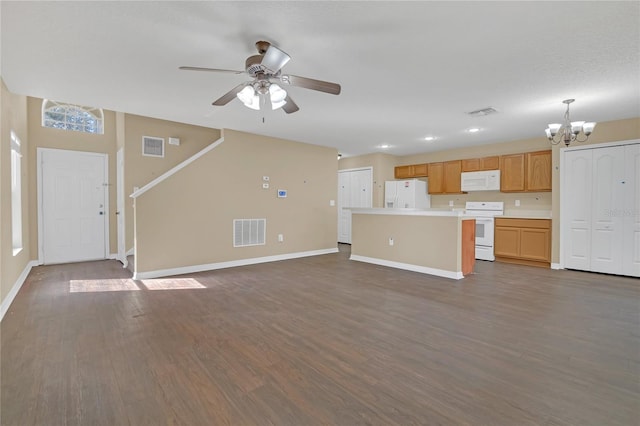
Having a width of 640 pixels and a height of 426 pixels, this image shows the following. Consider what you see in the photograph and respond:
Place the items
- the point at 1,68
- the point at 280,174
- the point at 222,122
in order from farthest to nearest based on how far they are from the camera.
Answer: the point at 280,174, the point at 222,122, the point at 1,68

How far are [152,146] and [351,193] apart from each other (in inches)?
202

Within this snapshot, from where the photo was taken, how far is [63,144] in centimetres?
559

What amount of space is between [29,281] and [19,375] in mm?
3207

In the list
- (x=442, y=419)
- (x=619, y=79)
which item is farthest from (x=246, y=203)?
(x=619, y=79)

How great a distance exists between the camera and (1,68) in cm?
294

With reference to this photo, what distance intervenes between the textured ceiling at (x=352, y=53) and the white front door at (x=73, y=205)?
237 centimetres

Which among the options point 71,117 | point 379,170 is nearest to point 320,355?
point 379,170

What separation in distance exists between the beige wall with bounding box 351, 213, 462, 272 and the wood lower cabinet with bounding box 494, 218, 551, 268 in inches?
81.2

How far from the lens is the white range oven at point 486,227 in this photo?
6129 millimetres

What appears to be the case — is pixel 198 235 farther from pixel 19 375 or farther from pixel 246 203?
pixel 19 375

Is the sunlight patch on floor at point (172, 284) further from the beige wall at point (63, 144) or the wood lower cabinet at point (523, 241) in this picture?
the wood lower cabinet at point (523, 241)

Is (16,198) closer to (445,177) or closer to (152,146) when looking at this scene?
(152,146)

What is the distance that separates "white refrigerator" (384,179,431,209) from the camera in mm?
7320

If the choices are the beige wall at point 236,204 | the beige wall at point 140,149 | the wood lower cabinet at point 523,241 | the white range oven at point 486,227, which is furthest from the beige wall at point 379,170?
the beige wall at point 140,149
